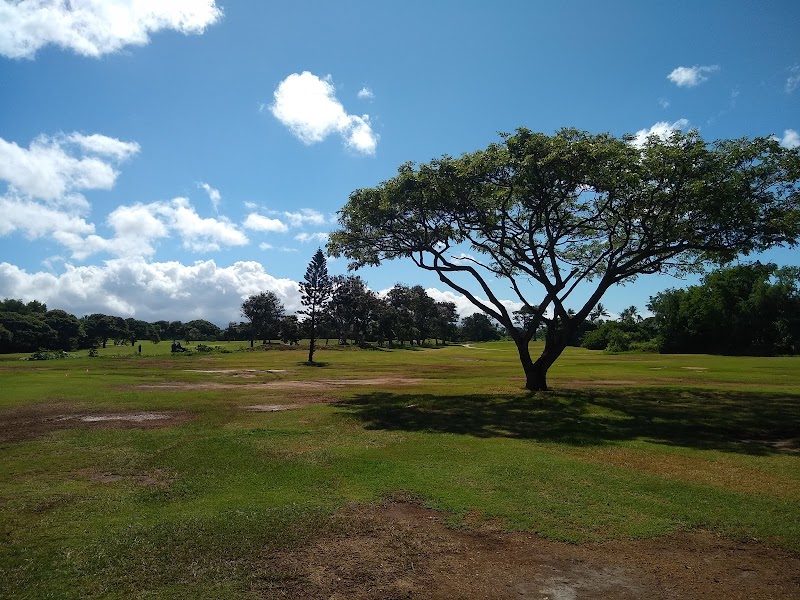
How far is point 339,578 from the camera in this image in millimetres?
6797

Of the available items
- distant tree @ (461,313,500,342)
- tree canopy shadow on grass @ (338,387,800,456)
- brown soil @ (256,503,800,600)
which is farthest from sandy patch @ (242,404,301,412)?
distant tree @ (461,313,500,342)

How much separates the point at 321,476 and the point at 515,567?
5676mm

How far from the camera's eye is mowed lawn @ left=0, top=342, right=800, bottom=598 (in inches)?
293

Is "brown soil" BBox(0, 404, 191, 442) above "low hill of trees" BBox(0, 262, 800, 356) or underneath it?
underneath

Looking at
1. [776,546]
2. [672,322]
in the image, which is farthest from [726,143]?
[672,322]

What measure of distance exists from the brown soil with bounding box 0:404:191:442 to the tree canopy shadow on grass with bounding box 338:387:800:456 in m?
7.72

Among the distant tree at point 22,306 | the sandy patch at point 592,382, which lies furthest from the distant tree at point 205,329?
the sandy patch at point 592,382

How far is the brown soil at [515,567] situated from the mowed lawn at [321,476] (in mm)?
427

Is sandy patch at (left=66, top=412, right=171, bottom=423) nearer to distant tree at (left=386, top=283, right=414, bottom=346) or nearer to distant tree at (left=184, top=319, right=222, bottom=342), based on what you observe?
distant tree at (left=386, top=283, right=414, bottom=346)

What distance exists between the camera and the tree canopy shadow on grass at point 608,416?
1694cm

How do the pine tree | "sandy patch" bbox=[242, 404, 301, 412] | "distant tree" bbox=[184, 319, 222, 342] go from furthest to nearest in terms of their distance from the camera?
"distant tree" bbox=[184, 319, 222, 342] < the pine tree < "sandy patch" bbox=[242, 404, 301, 412]

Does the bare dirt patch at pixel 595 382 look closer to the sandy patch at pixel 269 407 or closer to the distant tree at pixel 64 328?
the sandy patch at pixel 269 407

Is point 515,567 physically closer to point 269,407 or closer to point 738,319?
point 269,407

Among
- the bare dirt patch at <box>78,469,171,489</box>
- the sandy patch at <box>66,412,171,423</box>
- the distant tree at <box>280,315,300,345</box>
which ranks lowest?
the sandy patch at <box>66,412,171,423</box>
